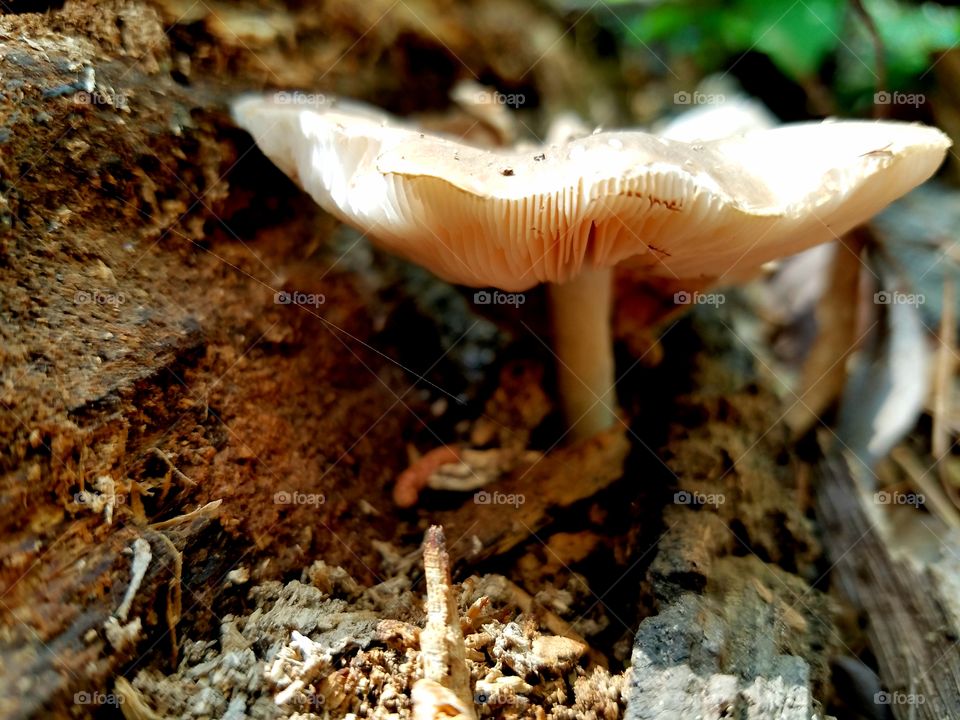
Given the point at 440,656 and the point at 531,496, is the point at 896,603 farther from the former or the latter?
the point at 440,656

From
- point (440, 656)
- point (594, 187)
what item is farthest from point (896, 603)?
point (594, 187)

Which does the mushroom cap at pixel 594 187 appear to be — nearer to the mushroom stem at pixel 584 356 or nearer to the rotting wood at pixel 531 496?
the mushroom stem at pixel 584 356

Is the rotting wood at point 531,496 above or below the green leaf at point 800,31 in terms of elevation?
below

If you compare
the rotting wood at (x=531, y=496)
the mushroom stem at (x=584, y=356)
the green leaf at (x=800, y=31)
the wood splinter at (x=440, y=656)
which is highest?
the green leaf at (x=800, y=31)

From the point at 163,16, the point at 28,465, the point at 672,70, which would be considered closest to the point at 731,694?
the point at 28,465

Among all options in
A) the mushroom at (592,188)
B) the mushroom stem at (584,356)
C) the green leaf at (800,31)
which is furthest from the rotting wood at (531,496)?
the green leaf at (800,31)

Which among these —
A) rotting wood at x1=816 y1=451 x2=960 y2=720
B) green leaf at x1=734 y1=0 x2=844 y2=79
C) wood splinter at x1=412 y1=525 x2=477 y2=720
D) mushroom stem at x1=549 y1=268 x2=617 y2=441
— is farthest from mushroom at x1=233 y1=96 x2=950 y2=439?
green leaf at x1=734 y1=0 x2=844 y2=79

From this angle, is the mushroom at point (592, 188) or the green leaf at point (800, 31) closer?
the mushroom at point (592, 188)
